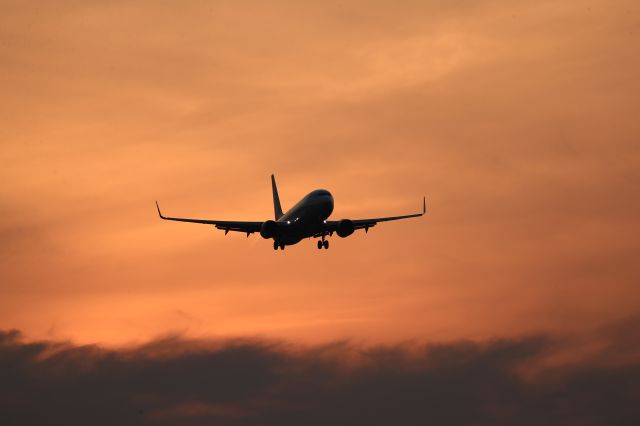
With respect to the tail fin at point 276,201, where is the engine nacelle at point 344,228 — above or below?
below

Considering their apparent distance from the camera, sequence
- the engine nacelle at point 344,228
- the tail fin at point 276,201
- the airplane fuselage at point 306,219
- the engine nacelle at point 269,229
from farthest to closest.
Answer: the tail fin at point 276,201 < the engine nacelle at point 344,228 < the engine nacelle at point 269,229 < the airplane fuselage at point 306,219

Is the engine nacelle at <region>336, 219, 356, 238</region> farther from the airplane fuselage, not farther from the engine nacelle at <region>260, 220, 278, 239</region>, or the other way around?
the engine nacelle at <region>260, 220, 278, 239</region>

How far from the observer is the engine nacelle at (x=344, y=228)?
420 ft

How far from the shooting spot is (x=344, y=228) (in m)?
128

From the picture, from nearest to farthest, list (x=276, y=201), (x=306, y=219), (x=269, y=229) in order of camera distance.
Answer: (x=306, y=219) < (x=269, y=229) < (x=276, y=201)

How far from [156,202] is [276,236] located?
579 inches

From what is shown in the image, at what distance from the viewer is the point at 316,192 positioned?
12281cm

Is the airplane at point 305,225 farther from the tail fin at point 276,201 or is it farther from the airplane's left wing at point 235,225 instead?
the tail fin at point 276,201

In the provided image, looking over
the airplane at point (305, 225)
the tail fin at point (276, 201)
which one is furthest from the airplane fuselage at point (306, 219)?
the tail fin at point (276, 201)

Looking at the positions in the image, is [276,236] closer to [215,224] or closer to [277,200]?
[215,224]

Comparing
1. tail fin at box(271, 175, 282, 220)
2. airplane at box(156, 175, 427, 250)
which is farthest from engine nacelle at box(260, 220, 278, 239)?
tail fin at box(271, 175, 282, 220)

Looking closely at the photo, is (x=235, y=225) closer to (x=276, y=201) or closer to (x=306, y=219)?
(x=306, y=219)

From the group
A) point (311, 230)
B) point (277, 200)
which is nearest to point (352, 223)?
point (311, 230)

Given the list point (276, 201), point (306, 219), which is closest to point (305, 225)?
point (306, 219)
